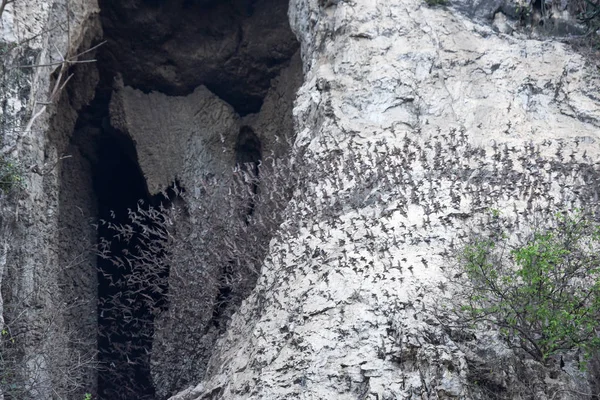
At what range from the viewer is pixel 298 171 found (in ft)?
24.8

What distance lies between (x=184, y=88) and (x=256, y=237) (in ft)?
13.3

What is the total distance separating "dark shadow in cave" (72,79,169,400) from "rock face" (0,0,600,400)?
0.04m

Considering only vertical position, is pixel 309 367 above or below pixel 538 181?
below

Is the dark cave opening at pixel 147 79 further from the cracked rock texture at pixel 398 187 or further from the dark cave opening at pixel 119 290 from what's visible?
the cracked rock texture at pixel 398 187

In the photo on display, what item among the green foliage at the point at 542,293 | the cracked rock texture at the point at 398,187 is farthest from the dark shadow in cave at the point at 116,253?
the green foliage at the point at 542,293

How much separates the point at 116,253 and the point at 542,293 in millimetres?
7112

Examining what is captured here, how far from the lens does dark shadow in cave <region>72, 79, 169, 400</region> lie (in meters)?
9.74

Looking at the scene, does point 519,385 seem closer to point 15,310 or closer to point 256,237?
point 256,237

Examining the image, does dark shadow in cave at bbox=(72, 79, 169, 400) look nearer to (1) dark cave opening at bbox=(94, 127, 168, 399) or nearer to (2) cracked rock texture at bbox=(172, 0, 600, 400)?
(1) dark cave opening at bbox=(94, 127, 168, 399)

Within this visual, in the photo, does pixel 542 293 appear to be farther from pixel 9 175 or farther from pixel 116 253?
pixel 116 253

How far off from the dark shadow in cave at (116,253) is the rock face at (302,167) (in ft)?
0.14

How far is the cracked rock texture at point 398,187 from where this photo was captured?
17.4 ft

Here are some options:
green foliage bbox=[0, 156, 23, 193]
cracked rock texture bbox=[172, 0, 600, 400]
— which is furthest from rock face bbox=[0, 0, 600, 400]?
green foliage bbox=[0, 156, 23, 193]

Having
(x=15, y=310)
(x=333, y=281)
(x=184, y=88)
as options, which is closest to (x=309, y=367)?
(x=333, y=281)
